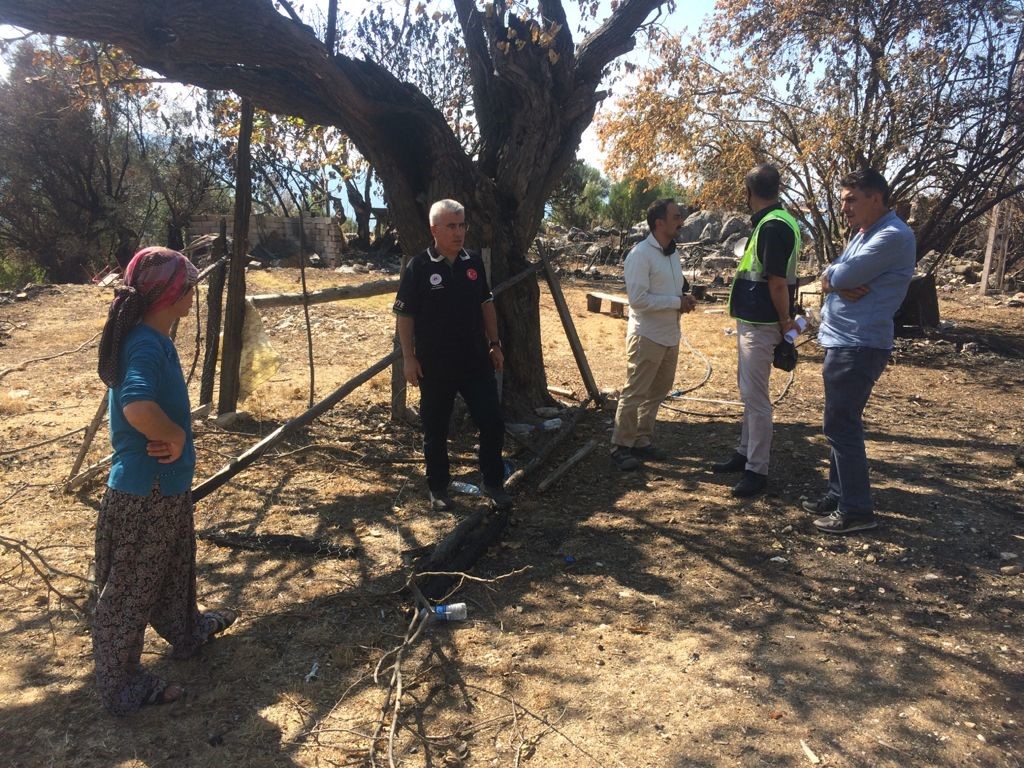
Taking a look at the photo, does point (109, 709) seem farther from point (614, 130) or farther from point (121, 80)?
point (614, 130)

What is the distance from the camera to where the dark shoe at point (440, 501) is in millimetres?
4617

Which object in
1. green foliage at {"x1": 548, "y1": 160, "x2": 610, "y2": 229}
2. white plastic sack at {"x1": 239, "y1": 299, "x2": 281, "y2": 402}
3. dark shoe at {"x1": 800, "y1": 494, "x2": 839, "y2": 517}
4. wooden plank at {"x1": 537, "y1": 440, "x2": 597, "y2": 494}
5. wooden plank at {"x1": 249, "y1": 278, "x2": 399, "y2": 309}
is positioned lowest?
wooden plank at {"x1": 537, "y1": 440, "x2": 597, "y2": 494}

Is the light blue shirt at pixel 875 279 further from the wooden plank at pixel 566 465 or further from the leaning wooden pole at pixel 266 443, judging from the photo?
the leaning wooden pole at pixel 266 443

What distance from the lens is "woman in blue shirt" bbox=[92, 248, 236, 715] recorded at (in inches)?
100

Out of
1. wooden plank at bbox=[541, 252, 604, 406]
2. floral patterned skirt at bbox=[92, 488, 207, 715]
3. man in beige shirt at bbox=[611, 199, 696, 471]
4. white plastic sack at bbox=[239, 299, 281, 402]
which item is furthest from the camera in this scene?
wooden plank at bbox=[541, 252, 604, 406]

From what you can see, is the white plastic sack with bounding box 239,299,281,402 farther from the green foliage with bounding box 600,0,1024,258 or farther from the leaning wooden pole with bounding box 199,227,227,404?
the green foliage with bounding box 600,0,1024,258

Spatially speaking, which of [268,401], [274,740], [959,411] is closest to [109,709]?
[274,740]

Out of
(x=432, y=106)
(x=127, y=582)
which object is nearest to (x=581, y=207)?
(x=432, y=106)

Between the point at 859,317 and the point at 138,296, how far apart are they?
3.36 metres

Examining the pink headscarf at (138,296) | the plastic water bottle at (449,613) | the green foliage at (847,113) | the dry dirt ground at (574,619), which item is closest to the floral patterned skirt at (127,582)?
the dry dirt ground at (574,619)

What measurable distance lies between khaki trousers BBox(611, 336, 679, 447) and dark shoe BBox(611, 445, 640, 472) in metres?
0.05

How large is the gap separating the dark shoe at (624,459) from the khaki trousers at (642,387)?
0.05m

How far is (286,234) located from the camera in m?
22.2

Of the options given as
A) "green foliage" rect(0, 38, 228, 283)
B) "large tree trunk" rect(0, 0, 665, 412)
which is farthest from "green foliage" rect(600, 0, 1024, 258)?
"green foliage" rect(0, 38, 228, 283)
